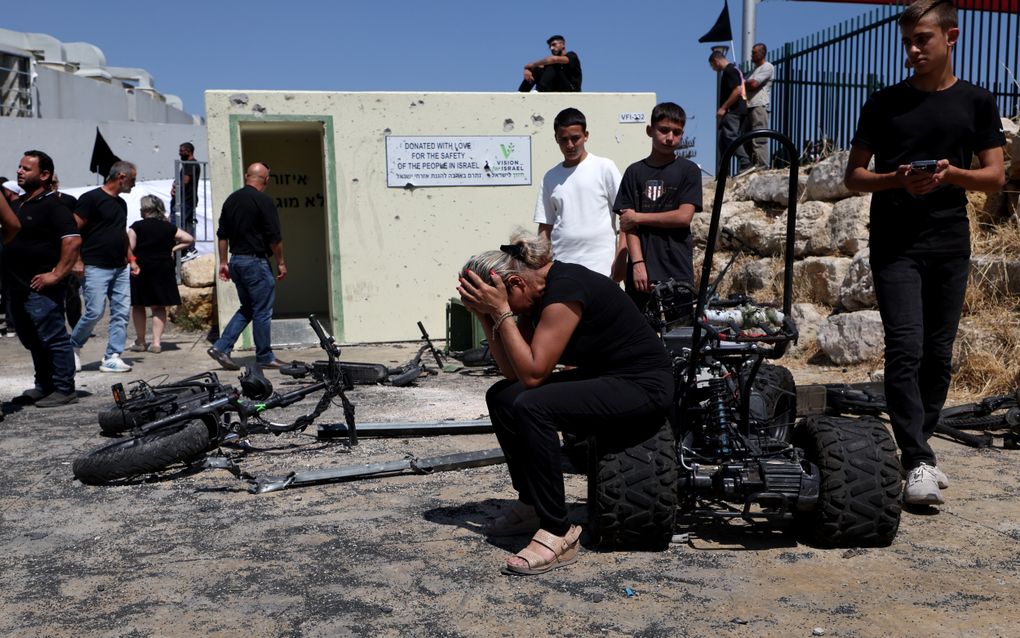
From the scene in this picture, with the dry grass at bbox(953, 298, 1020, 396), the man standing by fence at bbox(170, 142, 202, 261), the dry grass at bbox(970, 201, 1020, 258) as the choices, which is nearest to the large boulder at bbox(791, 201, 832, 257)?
the dry grass at bbox(970, 201, 1020, 258)

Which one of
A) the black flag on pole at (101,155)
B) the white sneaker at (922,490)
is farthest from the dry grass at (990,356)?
the black flag on pole at (101,155)

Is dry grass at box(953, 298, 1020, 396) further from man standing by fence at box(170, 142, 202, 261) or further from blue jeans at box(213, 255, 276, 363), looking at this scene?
man standing by fence at box(170, 142, 202, 261)

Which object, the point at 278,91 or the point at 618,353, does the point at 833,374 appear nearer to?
the point at 618,353

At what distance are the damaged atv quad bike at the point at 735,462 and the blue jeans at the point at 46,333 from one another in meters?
4.91

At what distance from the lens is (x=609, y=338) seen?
370 cm

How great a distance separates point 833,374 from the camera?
26.0 feet

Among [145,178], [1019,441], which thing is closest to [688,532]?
[1019,441]

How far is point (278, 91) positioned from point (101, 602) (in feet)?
24.8

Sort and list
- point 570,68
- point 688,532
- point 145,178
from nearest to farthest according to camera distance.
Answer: point 688,532 < point 570,68 < point 145,178

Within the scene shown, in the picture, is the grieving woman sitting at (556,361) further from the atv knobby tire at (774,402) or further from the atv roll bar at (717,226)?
the atv knobby tire at (774,402)

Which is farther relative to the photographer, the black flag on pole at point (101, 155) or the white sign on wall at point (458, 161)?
the black flag on pole at point (101, 155)

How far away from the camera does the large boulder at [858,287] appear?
827 cm

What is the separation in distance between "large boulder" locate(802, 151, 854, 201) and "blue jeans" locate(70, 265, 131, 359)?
673 centimetres

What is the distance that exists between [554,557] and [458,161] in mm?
7701
